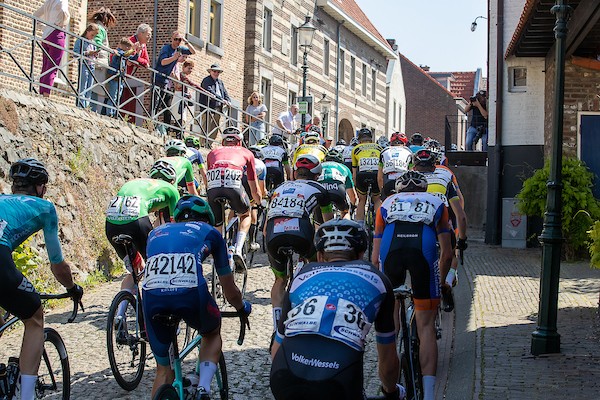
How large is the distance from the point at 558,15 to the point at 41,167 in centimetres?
549

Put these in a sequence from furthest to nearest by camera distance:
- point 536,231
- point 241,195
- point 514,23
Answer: point 514,23 → point 536,231 → point 241,195

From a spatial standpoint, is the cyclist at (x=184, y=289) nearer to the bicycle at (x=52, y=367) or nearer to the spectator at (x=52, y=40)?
the bicycle at (x=52, y=367)

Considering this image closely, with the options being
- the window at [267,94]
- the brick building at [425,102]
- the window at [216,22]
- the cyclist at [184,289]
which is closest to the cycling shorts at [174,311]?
the cyclist at [184,289]

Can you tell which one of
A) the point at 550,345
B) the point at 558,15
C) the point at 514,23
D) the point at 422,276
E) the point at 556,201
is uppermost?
the point at 514,23

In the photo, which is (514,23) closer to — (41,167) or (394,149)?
(394,149)

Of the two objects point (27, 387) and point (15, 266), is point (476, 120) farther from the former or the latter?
point (27, 387)

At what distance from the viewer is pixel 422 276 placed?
291 inches

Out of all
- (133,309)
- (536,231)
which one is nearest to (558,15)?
(133,309)

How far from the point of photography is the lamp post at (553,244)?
8.84 metres

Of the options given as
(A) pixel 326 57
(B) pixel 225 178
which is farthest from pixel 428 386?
(A) pixel 326 57

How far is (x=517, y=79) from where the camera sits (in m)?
19.8

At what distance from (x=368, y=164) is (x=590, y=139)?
4916 mm

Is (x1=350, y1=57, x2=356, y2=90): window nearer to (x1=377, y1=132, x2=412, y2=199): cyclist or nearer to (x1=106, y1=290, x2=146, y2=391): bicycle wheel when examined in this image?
(x1=377, y1=132, x2=412, y2=199): cyclist

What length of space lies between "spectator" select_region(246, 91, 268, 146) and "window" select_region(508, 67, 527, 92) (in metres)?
6.42
